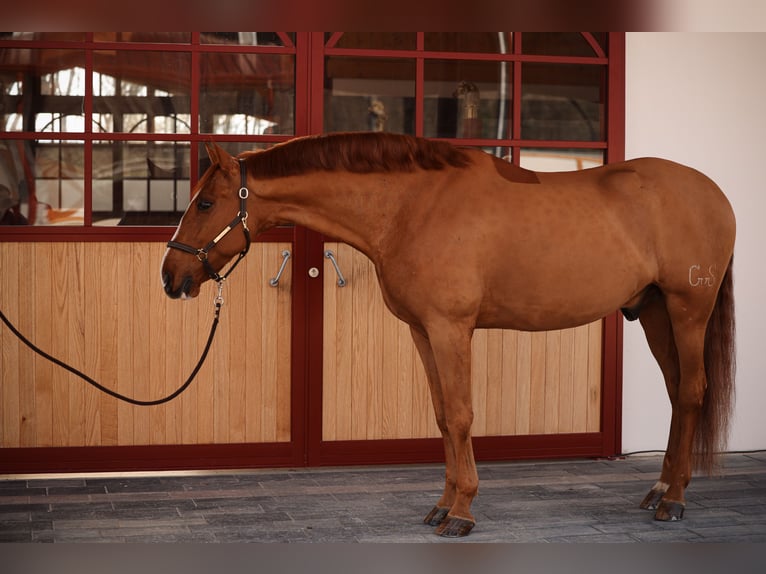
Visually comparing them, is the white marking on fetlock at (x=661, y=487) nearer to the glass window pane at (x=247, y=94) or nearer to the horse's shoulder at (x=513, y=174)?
the horse's shoulder at (x=513, y=174)

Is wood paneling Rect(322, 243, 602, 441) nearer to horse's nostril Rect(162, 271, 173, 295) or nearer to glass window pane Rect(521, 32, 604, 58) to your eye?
horse's nostril Rect(162, 271, 173, 295)

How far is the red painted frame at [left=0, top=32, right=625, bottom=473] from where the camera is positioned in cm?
381

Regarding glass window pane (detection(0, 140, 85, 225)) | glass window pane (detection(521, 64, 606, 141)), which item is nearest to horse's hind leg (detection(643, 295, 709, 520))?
glass window pane (detection(521, 64, 606, 141))

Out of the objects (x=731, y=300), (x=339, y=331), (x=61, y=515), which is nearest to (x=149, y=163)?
(x=339, y=331)

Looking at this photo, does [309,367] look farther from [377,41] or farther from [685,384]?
[685,384]

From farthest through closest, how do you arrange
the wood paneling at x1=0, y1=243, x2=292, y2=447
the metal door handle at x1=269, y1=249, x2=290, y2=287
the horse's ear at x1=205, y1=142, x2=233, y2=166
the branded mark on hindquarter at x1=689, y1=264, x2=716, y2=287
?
the metal door handle at x1=269, y1=249, x2=290, y2=287 < the wood paneling at x1=0, y1=243, x2=292, y2=447 < the branded mark on hindquarter at x1=689, y1=264, x2=716, y2=287 < the horse's ear at x1=205, y1=142, x2=233, y2=166

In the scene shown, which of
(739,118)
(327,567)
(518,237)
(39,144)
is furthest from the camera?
(739,118)

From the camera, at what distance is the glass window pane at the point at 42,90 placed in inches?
146

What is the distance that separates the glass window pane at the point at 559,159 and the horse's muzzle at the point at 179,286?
1.85 m

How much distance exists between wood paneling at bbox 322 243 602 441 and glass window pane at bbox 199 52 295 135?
0.66 metres

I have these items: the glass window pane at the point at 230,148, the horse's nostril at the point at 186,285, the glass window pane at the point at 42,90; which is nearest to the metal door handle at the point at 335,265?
the glass window pane at the point at 230,148
